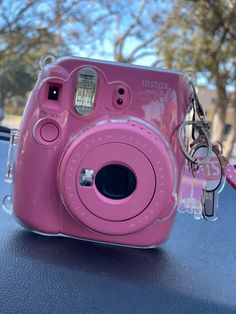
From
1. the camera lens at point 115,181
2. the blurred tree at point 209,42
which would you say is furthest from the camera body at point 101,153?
the blurred tree at point 209,42

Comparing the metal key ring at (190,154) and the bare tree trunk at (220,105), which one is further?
the bare tree trunk at (220,105)

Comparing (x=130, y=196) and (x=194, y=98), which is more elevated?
(x=194, y=98)

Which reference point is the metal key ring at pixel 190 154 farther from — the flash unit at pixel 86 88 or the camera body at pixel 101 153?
the flash unit at pixel 86 88

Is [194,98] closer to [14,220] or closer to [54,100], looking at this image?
[54,100]

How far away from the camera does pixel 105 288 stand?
25.4 inches

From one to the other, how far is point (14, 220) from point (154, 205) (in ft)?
0.92

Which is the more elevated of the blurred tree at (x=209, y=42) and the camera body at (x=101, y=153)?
the blurred tree at (x=209, y=42)

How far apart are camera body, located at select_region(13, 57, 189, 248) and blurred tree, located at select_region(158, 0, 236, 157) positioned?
7.66m

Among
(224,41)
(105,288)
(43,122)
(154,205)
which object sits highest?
(224,41)

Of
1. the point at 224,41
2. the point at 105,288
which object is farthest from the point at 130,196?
the point at 224,41

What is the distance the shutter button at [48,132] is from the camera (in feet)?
2.43

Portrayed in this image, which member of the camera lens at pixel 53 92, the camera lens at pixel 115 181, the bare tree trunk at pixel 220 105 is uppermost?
the bare tree trunk at pixel 220 105

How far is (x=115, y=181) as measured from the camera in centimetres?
72

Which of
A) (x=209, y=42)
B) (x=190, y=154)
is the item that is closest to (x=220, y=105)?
(x=209, y=42)
